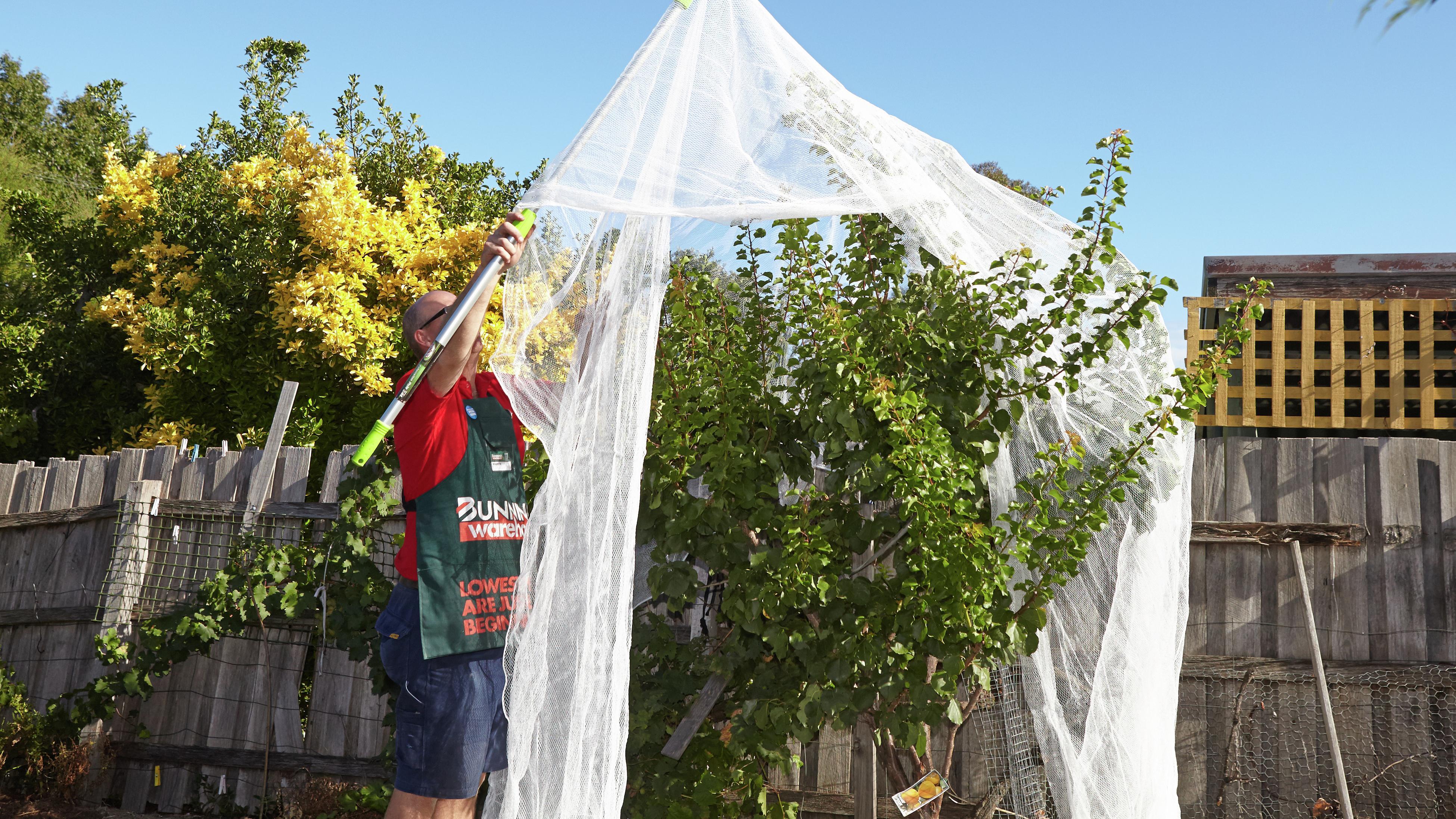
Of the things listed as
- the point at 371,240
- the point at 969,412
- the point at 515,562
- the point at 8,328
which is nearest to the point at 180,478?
the point at 371,240

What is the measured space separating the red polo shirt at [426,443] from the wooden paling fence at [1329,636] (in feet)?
8.60

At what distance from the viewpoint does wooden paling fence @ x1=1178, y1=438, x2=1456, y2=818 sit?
3357 millimetres

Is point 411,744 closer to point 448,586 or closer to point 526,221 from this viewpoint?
point 448,586

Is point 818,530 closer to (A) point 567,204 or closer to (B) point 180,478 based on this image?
(A) point 567,204

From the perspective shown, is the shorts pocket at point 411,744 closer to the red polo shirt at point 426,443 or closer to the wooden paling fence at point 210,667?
the red polo shirt at point 426,443

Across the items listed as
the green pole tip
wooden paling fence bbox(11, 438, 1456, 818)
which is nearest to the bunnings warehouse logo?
the green pole tip

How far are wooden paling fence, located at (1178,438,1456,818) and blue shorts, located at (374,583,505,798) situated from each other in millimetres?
2474

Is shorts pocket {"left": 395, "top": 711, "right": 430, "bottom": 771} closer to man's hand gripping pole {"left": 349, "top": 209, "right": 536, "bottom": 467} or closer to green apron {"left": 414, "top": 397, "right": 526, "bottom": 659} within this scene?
green apron {"left": 414, "top": 397, "right": 526, "bottom": 659}

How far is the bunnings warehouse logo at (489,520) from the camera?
2334 millimetres

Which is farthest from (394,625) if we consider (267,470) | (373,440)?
(267,470)

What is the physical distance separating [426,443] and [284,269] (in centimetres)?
501

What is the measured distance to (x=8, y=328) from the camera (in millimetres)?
7891

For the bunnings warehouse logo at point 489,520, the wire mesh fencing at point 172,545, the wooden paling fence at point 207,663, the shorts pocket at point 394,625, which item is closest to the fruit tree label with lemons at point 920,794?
the bunnings warehouse logo at point 489,520

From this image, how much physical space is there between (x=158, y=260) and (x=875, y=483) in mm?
6742
